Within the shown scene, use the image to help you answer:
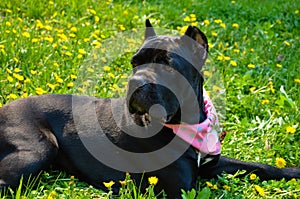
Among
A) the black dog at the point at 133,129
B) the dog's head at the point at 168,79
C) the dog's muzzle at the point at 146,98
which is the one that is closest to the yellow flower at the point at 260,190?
the black dog at the point at 133,129

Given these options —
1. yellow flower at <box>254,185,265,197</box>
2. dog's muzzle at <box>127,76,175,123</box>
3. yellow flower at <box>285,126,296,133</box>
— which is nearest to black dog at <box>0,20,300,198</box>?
dog's muzzle at <box>127,76,175,123</box>

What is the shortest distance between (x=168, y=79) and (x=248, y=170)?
109 centimetres

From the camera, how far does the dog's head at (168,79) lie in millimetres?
3484

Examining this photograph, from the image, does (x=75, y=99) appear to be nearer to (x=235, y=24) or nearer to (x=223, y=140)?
(x=223, y=140)

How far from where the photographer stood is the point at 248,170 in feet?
13.6

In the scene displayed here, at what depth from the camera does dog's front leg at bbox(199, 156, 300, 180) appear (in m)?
4.09

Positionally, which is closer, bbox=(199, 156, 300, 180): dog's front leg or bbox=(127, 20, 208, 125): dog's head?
bbox=(127, 20, 208, 125): dog's head

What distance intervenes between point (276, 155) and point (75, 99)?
1.71 metres

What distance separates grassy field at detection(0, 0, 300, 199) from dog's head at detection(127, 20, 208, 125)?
520 millimetres

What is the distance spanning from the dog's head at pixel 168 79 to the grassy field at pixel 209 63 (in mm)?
520

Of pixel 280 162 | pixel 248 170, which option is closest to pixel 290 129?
pixel 280 162

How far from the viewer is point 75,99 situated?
412cm

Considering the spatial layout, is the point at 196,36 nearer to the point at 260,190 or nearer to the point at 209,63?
the point at 260,190

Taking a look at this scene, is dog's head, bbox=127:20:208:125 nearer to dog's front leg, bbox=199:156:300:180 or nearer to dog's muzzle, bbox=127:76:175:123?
dog's muzzle, bbox=127:76:175:123
